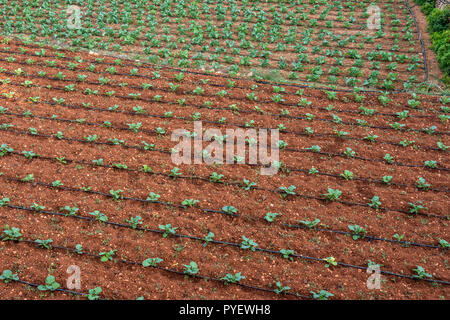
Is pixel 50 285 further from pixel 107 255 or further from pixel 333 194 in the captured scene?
pixel 333 194

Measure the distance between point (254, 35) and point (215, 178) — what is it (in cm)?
758

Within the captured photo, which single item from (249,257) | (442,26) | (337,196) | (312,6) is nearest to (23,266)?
(249,257)

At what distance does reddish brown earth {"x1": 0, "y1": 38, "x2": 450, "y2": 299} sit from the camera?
4672 mm

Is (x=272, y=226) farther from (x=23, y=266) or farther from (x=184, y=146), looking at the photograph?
(x=23, y=266)

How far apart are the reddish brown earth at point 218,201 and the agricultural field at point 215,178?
3 cm

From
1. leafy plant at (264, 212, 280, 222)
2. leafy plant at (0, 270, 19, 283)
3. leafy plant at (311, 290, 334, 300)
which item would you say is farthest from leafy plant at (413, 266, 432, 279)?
leafy plant at (0, 270, 19, 283)

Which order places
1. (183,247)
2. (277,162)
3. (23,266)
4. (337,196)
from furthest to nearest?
(277,162) → (337,196) → (183,247) → (23,266)

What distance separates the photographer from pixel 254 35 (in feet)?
39.7

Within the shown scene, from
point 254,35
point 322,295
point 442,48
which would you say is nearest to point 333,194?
point 322,295

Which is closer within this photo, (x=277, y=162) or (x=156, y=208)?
(x=156, y=208)

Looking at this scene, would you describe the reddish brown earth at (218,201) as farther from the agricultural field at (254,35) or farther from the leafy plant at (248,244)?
the agricultural field at (254,35)

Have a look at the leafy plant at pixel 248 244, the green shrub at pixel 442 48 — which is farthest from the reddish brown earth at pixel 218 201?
the green shrub at pixel 442 48

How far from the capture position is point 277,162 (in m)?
6.52

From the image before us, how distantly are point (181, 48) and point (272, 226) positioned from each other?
759 cm
